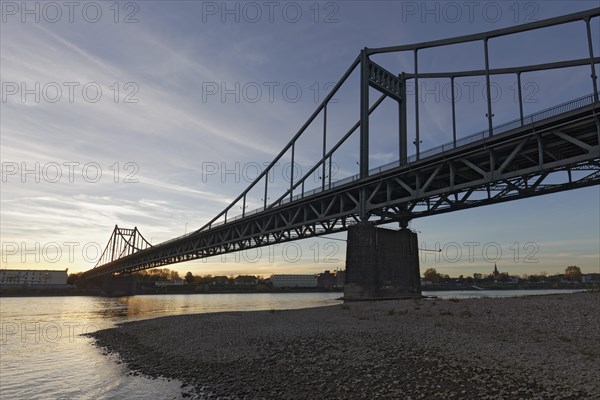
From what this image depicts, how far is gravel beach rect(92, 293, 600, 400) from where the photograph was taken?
1133 centimetres

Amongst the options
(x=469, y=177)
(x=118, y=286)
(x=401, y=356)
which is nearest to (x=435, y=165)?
(x=469, y=177)

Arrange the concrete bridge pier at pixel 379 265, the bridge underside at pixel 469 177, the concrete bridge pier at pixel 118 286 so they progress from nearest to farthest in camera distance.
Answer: the bridge underside at pixel 469 177
the concrete bridge pier at pixel 379 265
the concrete bridge pier at pixel 118 286

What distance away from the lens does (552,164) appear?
29109mm

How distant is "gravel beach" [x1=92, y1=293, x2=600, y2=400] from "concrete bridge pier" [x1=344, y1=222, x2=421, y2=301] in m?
15.7

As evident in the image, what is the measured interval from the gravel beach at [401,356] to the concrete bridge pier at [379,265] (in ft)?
51.4

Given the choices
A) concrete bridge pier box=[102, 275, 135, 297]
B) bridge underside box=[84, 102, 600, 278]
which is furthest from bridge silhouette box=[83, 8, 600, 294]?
concrete bridge pier box=[102, 275, 135, 297]

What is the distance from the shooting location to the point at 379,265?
134ft

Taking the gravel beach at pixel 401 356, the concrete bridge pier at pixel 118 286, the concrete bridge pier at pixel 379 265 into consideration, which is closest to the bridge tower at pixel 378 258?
the concrete bridge pier at pixel 379 265

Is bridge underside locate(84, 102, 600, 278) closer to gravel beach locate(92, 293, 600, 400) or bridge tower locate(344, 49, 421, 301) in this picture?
bridge tower locate(344, 49, 421, 301)

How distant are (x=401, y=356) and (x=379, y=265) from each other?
88.6ft

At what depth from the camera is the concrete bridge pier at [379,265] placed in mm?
39750

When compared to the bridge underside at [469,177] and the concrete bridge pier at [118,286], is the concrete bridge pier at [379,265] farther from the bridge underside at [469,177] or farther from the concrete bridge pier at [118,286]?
the concrete bridge pier at [118,286]

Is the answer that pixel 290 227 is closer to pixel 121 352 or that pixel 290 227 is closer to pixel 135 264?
pixel 121 352

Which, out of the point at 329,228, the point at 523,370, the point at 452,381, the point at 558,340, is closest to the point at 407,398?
the point at 452,381
